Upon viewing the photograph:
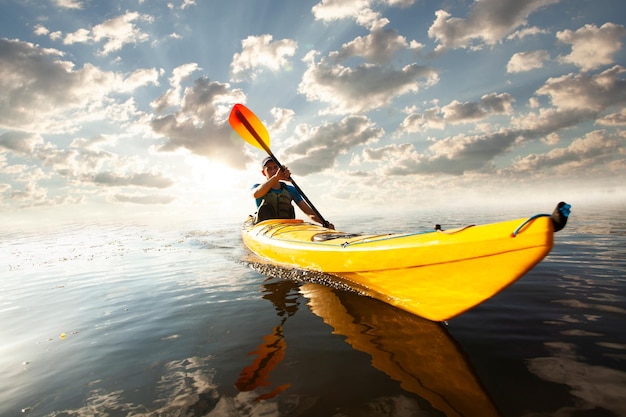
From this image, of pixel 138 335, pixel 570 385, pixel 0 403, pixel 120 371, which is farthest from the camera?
pixel 138 335

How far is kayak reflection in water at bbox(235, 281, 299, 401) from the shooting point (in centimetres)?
238

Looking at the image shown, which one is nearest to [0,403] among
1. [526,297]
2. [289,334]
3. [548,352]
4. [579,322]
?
[289,334]

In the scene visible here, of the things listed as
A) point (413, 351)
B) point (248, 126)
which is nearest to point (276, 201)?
point (248, 126)

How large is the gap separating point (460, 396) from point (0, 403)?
3725 mm

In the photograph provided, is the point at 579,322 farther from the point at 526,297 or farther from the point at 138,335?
the point at 138,335

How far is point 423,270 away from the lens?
3.29 metres

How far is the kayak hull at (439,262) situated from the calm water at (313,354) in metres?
0.31

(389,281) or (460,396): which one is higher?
(389,281)

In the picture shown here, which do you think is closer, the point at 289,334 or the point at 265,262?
the point at 289,334

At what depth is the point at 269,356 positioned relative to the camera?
9.37ft

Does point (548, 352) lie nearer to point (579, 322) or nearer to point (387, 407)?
point (579, 322)

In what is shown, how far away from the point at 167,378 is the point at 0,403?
1.31 m

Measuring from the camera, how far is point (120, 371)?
2773 mm

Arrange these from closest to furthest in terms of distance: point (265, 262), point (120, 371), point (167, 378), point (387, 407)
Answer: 1. point (387, 407)
2. point (167, 378)
3. point (120, 371)
4. point (265, 262)
